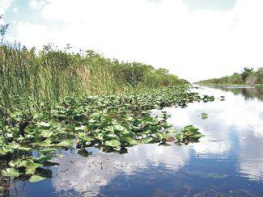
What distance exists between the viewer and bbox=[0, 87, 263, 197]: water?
9.01 ft

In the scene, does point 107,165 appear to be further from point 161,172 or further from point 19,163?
point 19,163

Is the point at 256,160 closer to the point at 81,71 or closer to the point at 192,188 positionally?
the point at 192,188

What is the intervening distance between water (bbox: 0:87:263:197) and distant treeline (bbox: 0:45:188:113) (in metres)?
1.62

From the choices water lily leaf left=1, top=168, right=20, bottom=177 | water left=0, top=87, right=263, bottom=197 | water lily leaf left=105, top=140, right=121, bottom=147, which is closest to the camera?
water left=0, top=87, right=263, bottom=197

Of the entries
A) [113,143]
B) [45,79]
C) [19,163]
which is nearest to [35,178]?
[19,163]

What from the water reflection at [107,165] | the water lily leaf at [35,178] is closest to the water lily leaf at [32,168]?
the water lily leaf at [35,178]

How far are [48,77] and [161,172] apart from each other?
4.87 meters

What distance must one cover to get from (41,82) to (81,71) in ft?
13.9

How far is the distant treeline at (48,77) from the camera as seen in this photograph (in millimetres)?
5109

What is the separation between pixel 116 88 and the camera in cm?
1334

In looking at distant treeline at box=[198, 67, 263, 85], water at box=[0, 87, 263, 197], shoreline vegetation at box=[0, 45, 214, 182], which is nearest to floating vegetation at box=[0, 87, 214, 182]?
shoreline vegetation at box=[0, 45, 214, 182]

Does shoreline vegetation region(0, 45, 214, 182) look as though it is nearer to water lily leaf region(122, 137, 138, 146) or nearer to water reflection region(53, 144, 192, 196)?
water lily leaf region(122, 137, 138, 146)

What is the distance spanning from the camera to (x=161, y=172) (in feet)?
10.5

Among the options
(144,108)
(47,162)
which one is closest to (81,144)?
(47,162)
